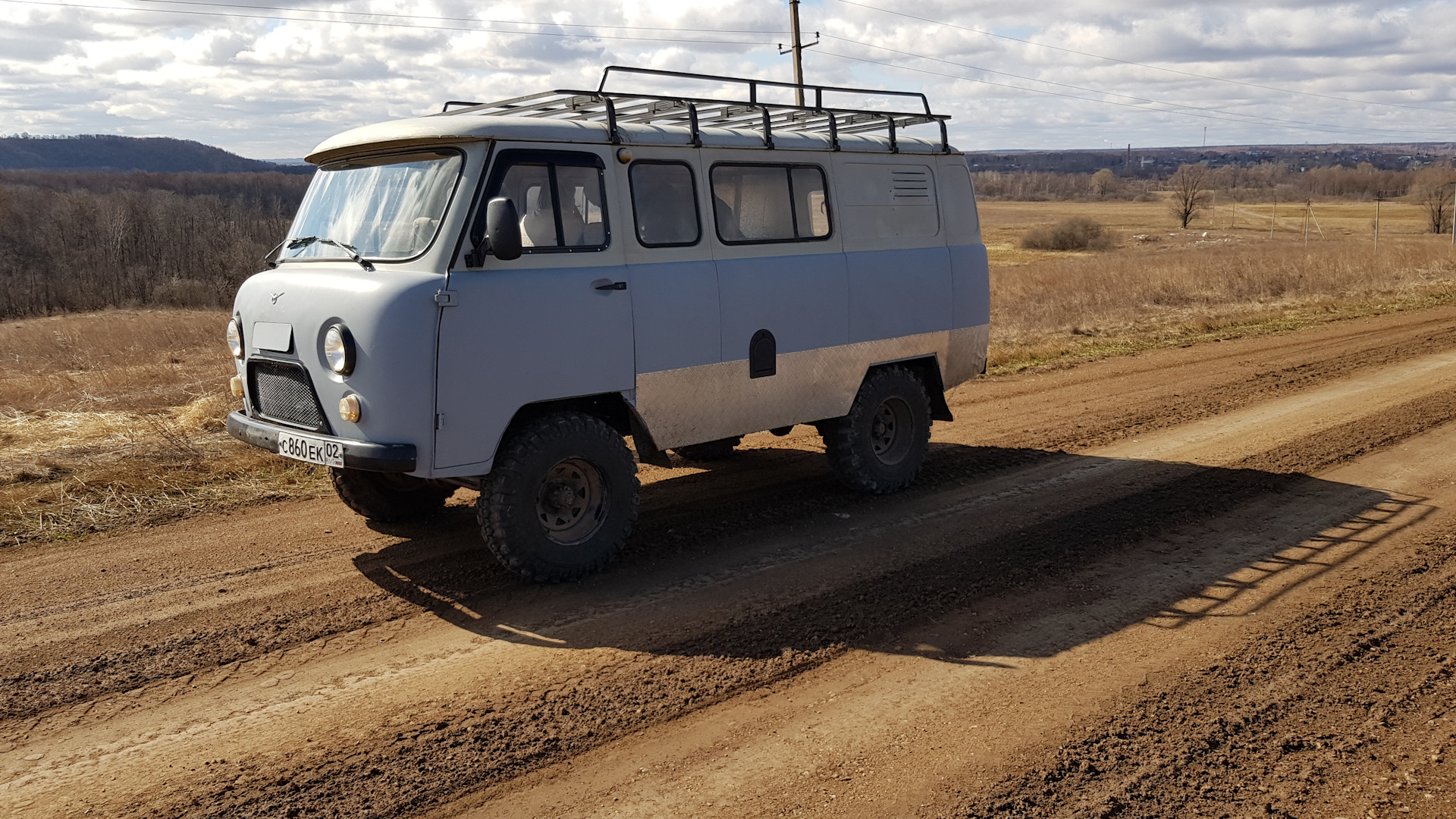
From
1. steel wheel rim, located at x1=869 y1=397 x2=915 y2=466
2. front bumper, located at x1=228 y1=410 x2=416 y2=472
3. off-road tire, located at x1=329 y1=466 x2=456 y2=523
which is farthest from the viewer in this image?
steel wheel rim, located at x1=869 y1=397 x2=915 y2=466

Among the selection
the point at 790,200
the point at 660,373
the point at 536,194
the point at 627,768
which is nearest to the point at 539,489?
the point at 660,373

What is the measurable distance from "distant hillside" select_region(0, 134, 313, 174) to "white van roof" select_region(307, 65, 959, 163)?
174m

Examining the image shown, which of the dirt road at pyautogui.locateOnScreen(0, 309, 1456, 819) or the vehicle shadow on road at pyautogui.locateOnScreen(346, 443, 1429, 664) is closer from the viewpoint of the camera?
the dirt road at pyautogui.locateOnScreen(0, 309, 1456, 819)

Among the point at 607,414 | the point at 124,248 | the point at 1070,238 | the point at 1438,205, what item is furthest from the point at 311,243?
the point at 1438,205

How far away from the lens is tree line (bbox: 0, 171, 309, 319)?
149ft

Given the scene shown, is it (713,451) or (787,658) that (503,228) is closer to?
(787,658)

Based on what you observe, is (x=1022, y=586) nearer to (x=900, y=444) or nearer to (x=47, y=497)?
(x=900, y=444)

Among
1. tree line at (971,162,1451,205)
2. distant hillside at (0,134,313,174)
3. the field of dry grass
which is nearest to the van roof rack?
the field of dry grass

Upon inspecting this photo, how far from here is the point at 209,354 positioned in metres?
21.2

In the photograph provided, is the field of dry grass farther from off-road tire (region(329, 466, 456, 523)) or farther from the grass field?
off-road tire (region(329, 466, 456, 523))

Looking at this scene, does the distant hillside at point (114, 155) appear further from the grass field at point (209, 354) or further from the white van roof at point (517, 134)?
the white van roof at point (517, 134)

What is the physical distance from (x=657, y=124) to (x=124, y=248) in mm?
58283

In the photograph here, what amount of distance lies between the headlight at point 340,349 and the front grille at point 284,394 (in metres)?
0.33

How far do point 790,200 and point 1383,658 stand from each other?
453 centimetres
